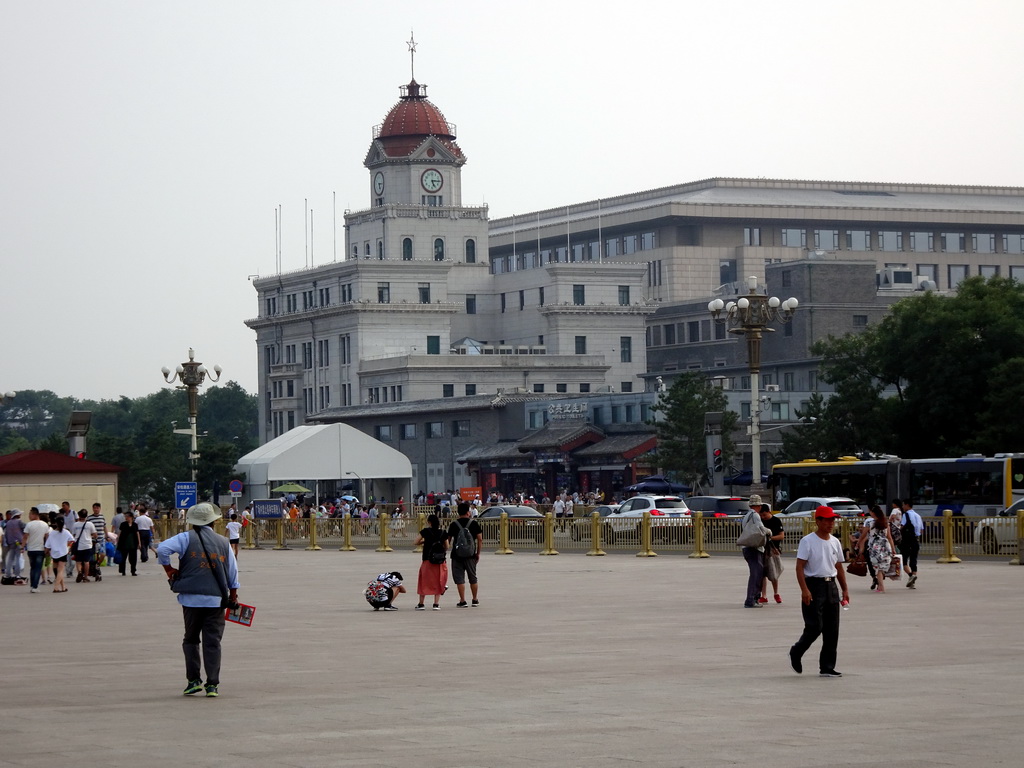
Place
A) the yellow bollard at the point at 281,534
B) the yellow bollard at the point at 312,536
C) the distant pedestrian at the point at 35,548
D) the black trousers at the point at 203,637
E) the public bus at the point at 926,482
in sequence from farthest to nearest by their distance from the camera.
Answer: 1. the yellow bollard at the point at 281,534
2. the yellow bollard at the point at 312,536
3. the public bus at the point at 926,482
4. the distant pedestrian at the point at 35,548
5. the black trousers at the point at 203,637

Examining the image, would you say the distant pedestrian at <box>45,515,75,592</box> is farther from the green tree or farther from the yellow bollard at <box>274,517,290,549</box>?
the green tree

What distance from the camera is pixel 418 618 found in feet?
78.6

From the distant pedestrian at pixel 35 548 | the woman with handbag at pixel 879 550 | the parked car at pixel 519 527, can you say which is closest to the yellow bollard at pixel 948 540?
the woman with handbag at pixel 879 550

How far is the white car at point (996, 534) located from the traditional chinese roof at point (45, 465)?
759 inches

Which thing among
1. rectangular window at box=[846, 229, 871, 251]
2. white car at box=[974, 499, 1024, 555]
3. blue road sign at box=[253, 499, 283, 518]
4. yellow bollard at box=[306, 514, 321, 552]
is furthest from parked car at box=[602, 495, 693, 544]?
rectangular window at box=[846, 229, 871, 251]

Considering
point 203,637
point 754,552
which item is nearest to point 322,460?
point 754,552

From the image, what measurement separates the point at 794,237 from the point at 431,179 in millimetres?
32159

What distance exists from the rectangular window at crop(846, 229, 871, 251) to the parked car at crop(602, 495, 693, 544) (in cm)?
10277

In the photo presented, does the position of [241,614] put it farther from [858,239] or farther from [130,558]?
[858,239]

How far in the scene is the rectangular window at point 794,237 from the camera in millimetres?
147500

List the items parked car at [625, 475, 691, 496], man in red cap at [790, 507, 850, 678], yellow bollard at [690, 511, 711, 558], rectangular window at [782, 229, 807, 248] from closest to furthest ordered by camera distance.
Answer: man in red cap at [790, 507, 850, 678] < yellow bollard at [690, 511, 711, 558] < parked car at [625, 475, 691, 496] < rectangular window at [782, 229, 807, 248]

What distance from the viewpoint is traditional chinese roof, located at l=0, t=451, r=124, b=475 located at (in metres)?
41.1

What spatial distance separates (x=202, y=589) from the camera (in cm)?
1468

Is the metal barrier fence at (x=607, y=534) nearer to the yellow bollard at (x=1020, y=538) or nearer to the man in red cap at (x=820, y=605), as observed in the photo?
the yellow bollard at (x=1020, y=538)
